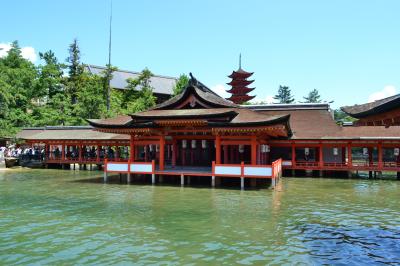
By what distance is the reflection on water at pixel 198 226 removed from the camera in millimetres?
10281

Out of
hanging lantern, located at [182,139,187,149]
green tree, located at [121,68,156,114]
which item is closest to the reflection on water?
hanging lantern, located at [182,139,187,149]

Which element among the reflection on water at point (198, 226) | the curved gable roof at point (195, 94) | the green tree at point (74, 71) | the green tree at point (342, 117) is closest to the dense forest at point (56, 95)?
the green tree at point (74, 71)

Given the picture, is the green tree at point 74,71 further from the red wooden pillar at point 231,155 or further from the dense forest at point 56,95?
the red wooden pillar at point 231,155

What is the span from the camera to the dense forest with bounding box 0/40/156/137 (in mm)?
48531

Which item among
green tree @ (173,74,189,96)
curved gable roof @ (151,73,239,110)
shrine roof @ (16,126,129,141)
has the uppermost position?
green tree @ (173,74,189,96)

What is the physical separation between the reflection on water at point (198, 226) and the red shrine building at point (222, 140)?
385 cm

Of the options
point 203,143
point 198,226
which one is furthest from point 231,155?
point 198,226

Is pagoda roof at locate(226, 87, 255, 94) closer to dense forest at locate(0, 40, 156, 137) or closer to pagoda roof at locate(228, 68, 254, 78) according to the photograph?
pagoda roof at locate(228, 68, 254, 78)

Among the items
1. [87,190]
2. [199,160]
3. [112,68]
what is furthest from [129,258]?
[112,68]

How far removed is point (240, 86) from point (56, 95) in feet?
105

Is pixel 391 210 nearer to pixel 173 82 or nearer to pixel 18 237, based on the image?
pixel 18 237

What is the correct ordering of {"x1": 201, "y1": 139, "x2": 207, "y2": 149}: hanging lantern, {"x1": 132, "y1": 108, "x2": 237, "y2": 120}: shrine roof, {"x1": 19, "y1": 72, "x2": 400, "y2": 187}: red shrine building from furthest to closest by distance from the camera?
{"x1": 201, "y1": 139, "x2": 207, "y2": 149}: hanging lantern, {"x1": 19, "y1": 72, "x2": 400, "y2": 187}: red shrine building, {"x1": 132, "y1": 108, "x2": 237, "y2": 120}: shrine roof

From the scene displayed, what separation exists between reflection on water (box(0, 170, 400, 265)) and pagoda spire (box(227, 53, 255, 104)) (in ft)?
146

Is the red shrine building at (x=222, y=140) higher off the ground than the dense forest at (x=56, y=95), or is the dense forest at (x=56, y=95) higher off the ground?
the dense forest at (x=56, y=95)
